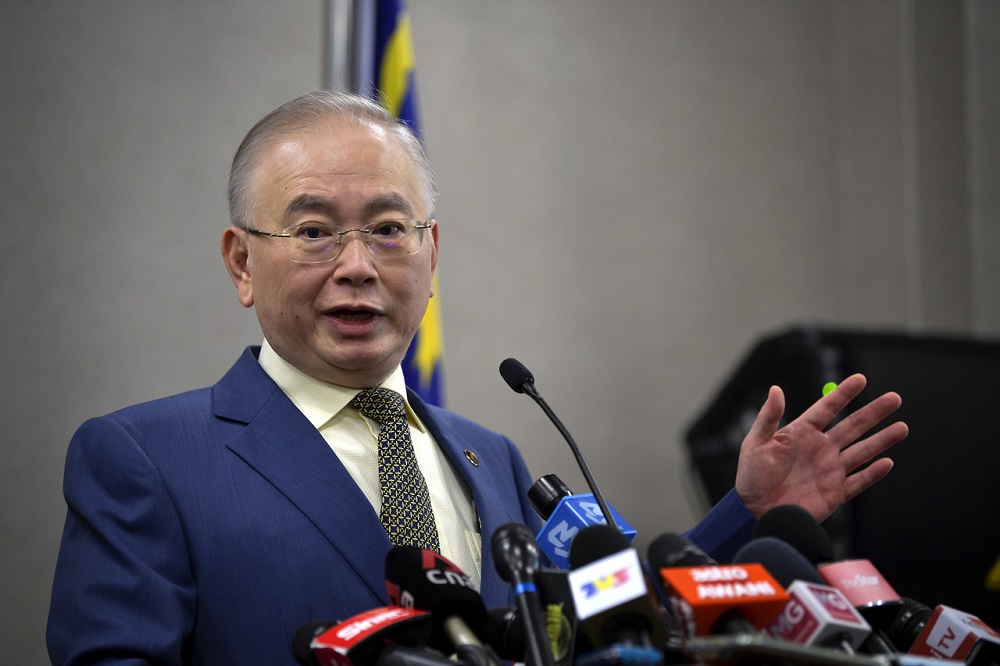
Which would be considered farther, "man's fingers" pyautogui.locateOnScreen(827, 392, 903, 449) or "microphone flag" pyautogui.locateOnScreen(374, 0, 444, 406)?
"microphone flag" pyautogui.locateOnScreen(374, 0, 444, 406)

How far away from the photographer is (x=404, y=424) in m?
1.76

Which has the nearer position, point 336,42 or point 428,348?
point 428,348

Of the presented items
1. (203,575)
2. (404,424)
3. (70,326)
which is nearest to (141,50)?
(70,326)

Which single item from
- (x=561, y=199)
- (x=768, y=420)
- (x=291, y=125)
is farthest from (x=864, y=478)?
(x=561, y=199)

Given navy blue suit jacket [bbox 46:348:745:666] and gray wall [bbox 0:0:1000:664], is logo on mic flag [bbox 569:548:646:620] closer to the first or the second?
navy blue suit jacket [bbox 46:348:745:666]

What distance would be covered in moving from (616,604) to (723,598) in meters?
0.10

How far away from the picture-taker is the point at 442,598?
3.42ft

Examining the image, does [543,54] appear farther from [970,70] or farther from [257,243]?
[257,243]

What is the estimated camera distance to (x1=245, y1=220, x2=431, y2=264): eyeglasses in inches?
67.1

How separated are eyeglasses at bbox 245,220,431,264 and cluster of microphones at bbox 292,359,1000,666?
2.40 ft

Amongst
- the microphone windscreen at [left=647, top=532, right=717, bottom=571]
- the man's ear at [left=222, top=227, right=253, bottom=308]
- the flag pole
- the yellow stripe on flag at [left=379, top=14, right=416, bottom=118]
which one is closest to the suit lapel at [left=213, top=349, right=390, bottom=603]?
the man's ear at [left=222, top=227, right=253, bottom=308]

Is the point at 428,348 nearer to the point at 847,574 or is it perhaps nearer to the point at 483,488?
the point at 483,488

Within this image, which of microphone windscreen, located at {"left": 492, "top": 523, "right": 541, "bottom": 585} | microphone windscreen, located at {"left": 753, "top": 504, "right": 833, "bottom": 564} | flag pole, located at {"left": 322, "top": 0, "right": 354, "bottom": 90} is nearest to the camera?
microphone windscreen, located at {"left": 492, "top": 523, "right": 541, "bottom": 585}

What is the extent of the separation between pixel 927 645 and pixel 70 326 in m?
2.90
